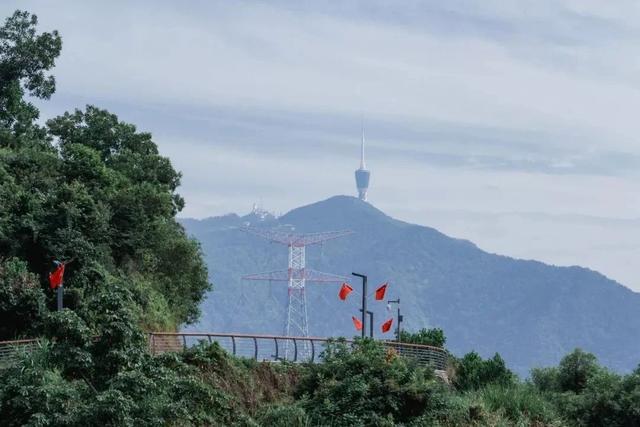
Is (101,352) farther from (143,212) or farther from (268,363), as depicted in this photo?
(143,212)

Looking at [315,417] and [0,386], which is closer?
[0,386]

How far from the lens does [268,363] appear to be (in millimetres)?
38719

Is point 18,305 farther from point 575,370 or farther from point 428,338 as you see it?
point 575,370

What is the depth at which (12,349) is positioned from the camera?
1401 inches

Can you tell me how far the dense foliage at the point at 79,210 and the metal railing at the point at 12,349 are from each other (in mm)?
6006

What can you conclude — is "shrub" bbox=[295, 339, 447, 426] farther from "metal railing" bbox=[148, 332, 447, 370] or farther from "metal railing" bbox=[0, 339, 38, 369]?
"metal railing" bbox=[0, 339, 38, 369]

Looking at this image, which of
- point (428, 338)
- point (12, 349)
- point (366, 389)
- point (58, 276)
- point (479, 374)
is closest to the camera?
point (12, 349)

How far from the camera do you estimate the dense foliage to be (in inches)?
1845

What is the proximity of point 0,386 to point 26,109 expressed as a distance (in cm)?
3399

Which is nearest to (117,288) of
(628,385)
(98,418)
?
(98,418)

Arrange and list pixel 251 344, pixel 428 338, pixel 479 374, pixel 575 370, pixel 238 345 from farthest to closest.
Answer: pixel 428 338, pixel 575 370, pixel 479 374, pixel 251 344, pixel 238 345

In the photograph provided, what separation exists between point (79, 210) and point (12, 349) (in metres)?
12.9

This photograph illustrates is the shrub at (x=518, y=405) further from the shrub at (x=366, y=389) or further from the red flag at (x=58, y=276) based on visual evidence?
the red flag at (x=58, y=276)

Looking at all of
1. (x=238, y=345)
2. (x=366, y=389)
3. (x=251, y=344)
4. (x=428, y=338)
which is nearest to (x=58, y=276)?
(x=238, y=345)
